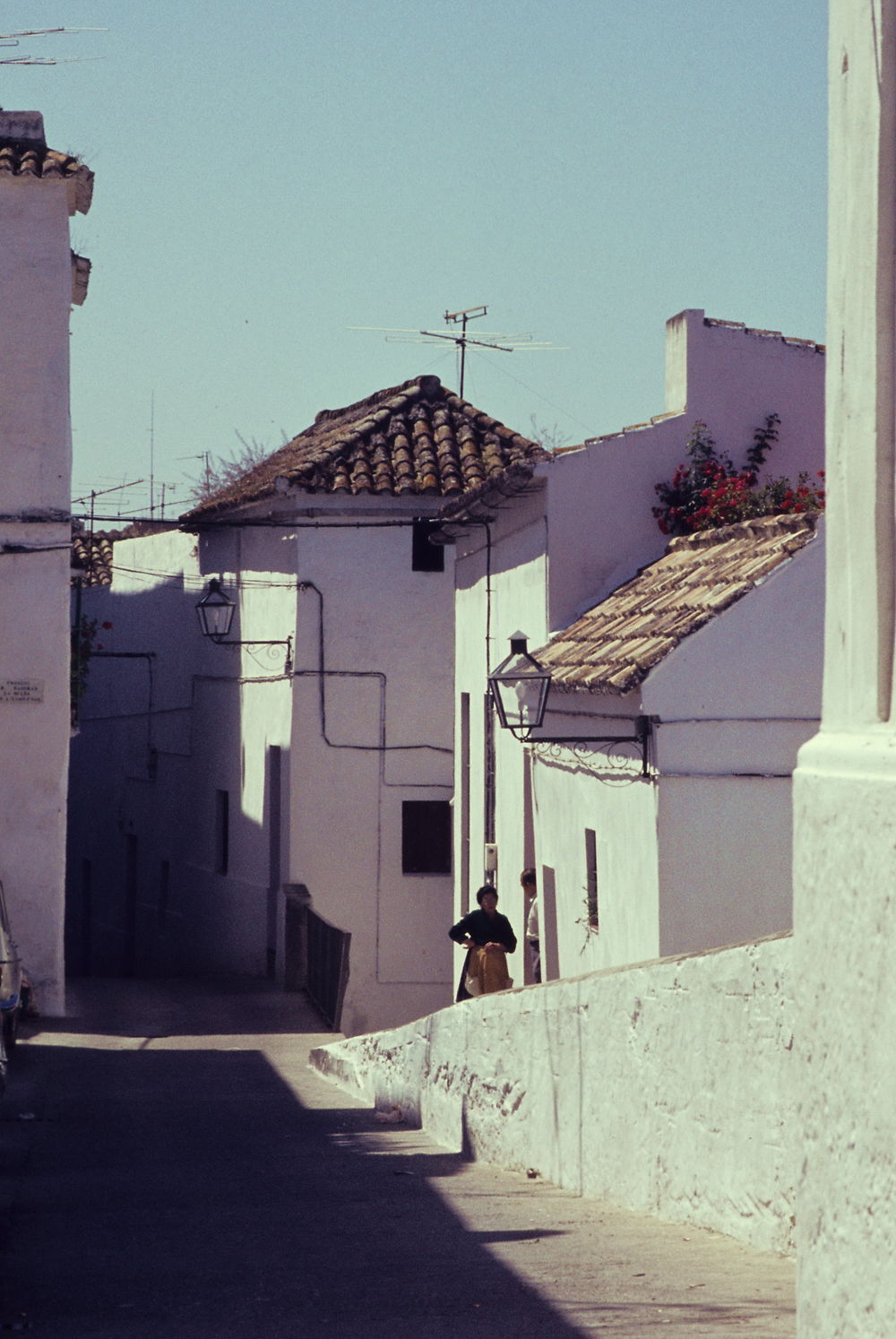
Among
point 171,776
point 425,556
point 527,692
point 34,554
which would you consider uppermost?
point 425,556

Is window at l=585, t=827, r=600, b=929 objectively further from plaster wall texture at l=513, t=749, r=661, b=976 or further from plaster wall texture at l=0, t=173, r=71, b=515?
plaster wall texture at l=0, t=173, r=71, b=515

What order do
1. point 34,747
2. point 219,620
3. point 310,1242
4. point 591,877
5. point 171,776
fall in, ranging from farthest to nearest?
point 171,776
point 219,620
point 34,747
point 591,877
point 310,1242

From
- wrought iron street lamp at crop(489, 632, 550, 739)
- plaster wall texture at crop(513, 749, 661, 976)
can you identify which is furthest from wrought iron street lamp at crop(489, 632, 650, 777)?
plaster wall texture at crop(513, 749, 661, 976)

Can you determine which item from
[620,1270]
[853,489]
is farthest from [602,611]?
[853,489]

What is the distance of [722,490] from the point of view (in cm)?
1469

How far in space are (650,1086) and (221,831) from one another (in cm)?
1853

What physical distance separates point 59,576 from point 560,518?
5807mm

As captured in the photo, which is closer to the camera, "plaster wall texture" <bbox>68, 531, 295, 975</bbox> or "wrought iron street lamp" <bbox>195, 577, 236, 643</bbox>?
"wrought iron street lamp" <bbox>195, 577, 236, 643</bbox>

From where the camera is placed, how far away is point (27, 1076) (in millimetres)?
14250

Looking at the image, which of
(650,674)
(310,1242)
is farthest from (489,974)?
(310,1242)

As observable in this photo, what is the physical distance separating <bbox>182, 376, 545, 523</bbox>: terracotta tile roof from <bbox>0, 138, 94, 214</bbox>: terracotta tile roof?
4819 mm

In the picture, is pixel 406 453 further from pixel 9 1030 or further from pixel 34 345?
pixel 9 1030

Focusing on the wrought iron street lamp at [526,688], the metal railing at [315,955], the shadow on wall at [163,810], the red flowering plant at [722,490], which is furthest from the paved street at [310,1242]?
the shadow on wall at [163,810]

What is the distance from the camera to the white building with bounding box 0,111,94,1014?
1753 cm
